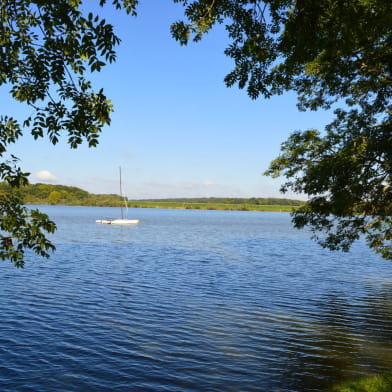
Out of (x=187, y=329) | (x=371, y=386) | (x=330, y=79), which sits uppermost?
(x=330, y=79)

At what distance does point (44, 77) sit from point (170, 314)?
1555 cm

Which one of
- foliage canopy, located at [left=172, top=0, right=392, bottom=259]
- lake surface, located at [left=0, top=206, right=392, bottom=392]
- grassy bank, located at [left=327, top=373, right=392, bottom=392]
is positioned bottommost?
lake surface, located at [left=0, top=206, right=392, bottom=392]

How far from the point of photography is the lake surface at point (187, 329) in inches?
510

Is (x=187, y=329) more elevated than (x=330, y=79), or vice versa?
(x=330, y=79)

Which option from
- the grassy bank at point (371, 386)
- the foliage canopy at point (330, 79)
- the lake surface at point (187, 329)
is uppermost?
the foliage canopy at point (330, 79)

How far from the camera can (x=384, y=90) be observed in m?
15.6

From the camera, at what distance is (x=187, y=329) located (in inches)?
704

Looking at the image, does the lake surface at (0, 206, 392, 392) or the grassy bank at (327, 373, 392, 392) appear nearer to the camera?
the grassy bank at (327, 373, 392, 392)

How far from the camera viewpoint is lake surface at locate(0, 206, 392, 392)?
13.0 metres

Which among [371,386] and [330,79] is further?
[330,79]

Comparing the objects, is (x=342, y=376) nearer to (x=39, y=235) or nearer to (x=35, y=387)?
(x=35, y=387)

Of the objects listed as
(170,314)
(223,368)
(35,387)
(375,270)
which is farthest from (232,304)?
(375,270)

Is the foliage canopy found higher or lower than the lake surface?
higher

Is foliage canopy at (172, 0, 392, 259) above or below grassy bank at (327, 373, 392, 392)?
above
